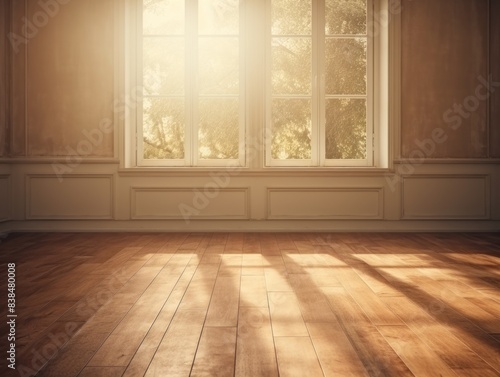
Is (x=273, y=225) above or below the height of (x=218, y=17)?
below

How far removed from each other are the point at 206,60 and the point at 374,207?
249cm

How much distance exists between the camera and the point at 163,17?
5.66 meters

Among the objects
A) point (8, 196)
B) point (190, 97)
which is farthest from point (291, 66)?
point (8, 196)

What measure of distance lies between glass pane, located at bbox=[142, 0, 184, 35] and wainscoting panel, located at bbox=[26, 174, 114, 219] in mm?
1785

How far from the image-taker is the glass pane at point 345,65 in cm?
563

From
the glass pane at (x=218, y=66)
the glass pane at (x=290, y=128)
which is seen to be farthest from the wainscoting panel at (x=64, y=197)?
the glass pane at (x=290, y=128)

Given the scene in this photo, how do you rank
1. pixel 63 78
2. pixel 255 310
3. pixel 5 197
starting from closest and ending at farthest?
pixel 255 310
pixel 5 197
pixel 63 78

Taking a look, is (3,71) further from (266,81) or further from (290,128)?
(290,128)

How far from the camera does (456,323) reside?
2.30m

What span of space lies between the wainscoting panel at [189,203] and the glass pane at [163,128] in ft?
1.48

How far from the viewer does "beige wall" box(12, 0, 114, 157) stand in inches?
213

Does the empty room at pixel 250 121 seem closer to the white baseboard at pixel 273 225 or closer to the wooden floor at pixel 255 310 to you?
the white baseboard at pixel 273 225

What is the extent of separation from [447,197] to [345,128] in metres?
1.35

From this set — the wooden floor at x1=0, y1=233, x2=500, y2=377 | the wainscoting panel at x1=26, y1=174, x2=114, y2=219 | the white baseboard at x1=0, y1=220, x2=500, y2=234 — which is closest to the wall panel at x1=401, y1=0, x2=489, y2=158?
the white baseboard at x1=0, y1=220, x2=500, y2=234
